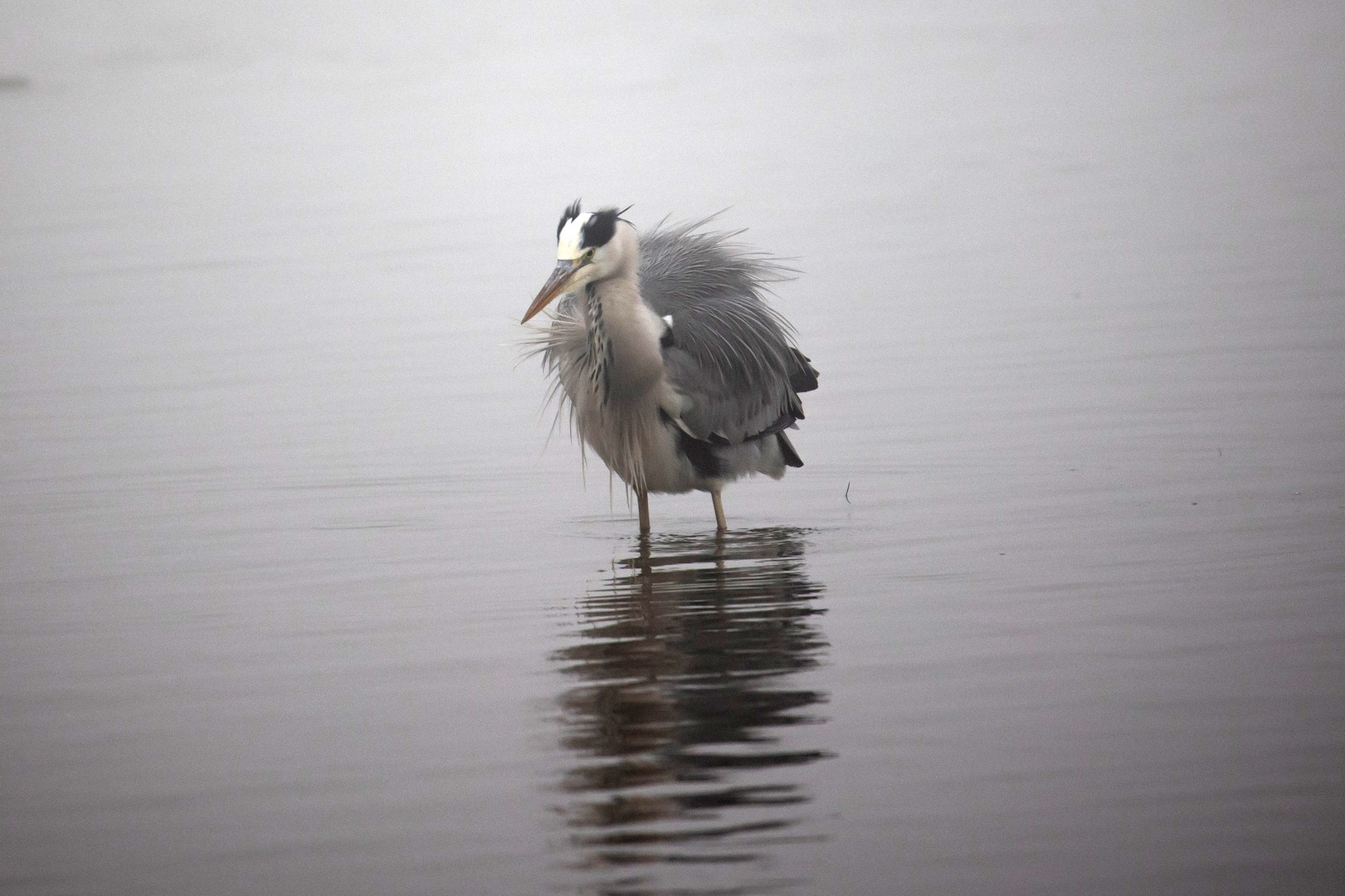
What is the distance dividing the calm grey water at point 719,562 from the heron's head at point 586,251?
1139 millimetres

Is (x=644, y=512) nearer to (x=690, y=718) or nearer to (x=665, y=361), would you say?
(x=665, y=361)

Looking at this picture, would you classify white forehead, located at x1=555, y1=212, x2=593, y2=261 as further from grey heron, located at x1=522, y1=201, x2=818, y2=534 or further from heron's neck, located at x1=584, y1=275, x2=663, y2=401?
heron's neck, located at x1=584, y1=275, x2=663, y2=401

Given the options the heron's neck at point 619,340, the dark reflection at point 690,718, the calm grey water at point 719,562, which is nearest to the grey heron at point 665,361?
the heron's neck at point 619,340

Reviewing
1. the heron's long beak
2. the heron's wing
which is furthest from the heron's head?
the heron's wing

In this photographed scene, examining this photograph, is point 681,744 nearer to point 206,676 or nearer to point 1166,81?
point 206,676

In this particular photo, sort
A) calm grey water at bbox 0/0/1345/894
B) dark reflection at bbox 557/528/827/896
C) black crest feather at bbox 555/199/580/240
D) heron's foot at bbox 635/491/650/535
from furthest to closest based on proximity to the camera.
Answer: heron's foot at bbox 635/491/650/535 < black crest feather at bbox 555/199/580/240 < calm grey water at bbox 0/0/1345/894 < dark reflection at bbox 557/528/827/896

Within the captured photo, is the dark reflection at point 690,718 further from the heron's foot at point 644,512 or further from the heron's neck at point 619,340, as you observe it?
the heron's neck at point 619,340

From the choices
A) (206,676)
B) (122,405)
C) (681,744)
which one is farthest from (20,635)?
(122,405)

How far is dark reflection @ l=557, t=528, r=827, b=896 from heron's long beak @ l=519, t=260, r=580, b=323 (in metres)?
1.15

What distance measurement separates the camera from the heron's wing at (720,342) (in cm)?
833

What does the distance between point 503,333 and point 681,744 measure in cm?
971

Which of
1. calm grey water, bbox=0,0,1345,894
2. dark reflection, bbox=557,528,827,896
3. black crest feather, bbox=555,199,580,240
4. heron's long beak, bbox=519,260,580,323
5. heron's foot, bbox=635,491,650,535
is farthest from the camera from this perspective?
heron's foot, bbox=635,491,650,535

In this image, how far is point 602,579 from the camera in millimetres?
7316

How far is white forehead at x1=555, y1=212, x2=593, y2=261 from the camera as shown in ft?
25.8
